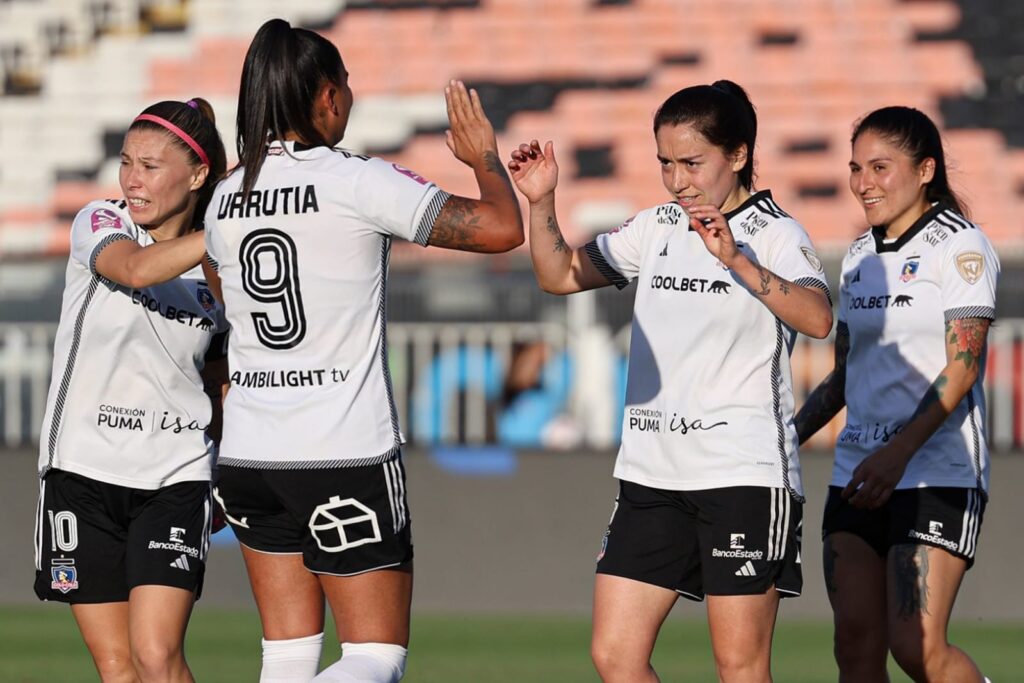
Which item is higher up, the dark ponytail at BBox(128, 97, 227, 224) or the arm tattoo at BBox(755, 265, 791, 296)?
the dark ponytail at BBox(128, 97, 227, 224)

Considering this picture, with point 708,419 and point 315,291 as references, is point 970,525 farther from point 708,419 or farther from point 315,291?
point 315,291

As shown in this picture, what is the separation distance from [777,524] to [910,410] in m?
0.78

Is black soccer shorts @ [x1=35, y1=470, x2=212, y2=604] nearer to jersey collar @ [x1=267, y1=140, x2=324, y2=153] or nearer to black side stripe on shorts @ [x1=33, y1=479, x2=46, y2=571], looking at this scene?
black side stripe on shorts @ [x1=33, y1=479, x2=46, y2=571]

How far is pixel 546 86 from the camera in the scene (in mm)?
14078

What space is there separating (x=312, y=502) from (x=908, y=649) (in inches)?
75.3

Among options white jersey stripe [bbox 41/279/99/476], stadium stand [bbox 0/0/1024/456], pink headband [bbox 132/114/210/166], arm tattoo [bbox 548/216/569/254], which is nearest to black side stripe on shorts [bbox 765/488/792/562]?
arm tattoo [bbox 548/216/569/254]

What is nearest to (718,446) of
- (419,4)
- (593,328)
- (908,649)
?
(908,649)

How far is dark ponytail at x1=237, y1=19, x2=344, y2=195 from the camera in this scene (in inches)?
147

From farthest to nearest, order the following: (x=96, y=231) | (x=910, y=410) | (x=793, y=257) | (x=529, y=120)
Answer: (x=529, y=120)
(x=910, y=410)
(x=96, y=231)
(x=793, y=257)

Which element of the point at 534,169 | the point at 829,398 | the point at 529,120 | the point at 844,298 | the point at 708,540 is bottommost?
the point at 708,540

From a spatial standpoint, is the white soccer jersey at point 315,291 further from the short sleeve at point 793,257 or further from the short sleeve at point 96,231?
the short sleeve at point 793,257

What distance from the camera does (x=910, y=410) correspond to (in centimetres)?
476

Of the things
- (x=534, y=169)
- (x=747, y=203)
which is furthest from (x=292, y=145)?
(x=747, y=203)

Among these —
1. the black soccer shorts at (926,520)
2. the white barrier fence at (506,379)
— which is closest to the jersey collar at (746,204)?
the black soccer shorts at (926,520)
